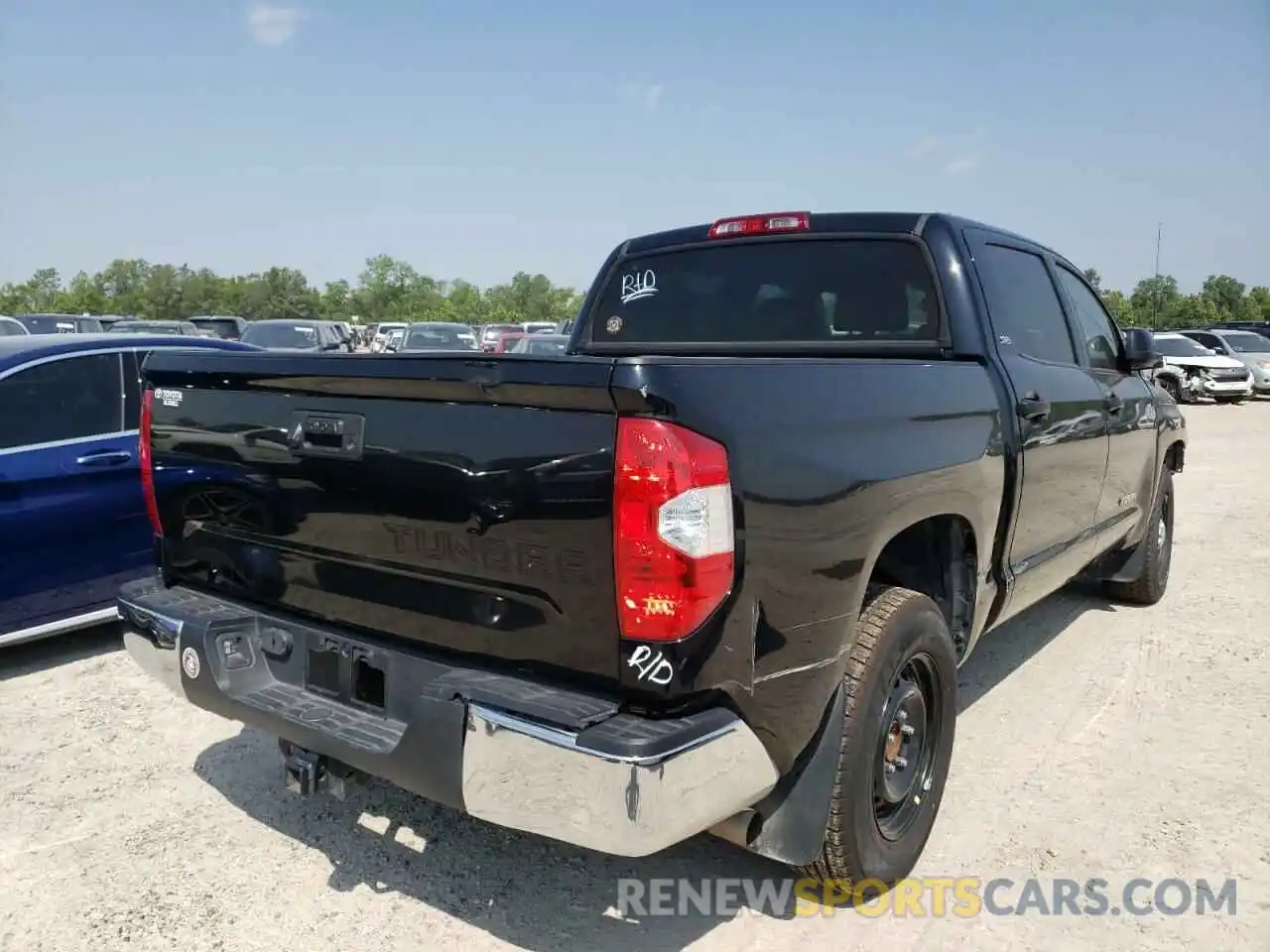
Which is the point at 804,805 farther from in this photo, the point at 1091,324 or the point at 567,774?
the point at 1091,324

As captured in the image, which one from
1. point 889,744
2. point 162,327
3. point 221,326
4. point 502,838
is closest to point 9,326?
point 162,327

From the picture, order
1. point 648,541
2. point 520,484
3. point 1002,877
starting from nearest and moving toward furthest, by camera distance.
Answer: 1. point 648,541
2. point 520,484
3. point 1002,877

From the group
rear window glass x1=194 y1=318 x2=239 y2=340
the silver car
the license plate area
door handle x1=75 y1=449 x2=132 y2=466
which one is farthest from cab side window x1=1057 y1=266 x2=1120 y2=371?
the silver car

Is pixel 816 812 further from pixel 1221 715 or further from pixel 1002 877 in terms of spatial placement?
pixel 1221 715

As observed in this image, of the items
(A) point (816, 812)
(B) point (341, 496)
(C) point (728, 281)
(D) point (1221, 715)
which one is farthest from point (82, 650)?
(D) point (1221, 715)

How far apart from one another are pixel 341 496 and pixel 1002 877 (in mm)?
2312

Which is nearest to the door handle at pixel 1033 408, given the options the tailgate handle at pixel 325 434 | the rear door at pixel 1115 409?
the rear door at pixel 1115 409

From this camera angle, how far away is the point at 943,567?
3.34m

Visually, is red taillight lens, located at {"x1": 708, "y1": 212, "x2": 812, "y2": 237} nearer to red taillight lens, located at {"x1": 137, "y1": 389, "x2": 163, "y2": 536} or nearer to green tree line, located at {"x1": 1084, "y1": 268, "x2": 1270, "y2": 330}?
red taillight lens, located at {"x1": 137, "y1": 389, "x2": 163, "y2": 536}

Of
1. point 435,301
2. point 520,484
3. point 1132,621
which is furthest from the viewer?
point 435,301

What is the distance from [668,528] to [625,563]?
0.13 meters

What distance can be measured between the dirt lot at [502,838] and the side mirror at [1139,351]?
1.56m

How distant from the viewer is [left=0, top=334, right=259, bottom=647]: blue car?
464 cm

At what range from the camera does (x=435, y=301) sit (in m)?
105
